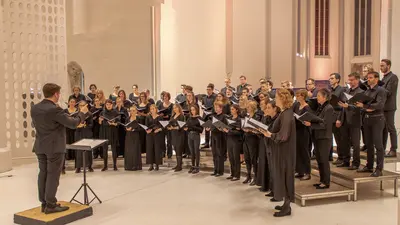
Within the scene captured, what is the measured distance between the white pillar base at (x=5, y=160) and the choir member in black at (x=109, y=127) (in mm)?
2048

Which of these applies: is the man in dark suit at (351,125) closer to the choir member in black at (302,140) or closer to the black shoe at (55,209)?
the choir member in black at (302,140)

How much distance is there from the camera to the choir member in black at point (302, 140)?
6.34 m

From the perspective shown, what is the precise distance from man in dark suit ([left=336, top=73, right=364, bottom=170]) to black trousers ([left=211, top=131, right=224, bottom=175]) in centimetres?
218

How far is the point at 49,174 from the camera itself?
17.2ft

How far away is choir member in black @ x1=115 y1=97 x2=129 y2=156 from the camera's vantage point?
9.10 meters

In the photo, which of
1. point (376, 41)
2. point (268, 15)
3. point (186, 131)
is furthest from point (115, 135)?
point (376, 41)

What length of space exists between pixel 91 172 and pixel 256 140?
359 centimetres

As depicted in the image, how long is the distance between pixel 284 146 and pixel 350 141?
2267mm

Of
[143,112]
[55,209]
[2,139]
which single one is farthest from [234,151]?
[2,139]

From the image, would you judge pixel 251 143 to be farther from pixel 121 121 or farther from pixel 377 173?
pixel 121 121

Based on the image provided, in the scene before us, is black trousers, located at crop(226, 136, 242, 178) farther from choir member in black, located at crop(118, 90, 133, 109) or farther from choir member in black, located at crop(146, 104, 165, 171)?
choir member in black, located at crop(118, 90, 133, 109)

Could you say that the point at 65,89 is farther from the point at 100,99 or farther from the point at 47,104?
the point at 47,104

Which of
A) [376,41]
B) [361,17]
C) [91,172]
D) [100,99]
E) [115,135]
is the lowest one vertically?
[91,172]

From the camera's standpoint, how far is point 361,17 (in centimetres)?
1627
